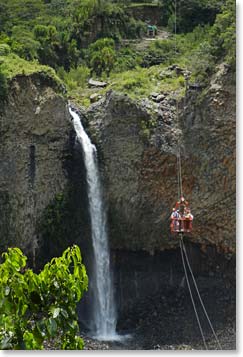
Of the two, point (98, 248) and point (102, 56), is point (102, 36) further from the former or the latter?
point (98, 248)

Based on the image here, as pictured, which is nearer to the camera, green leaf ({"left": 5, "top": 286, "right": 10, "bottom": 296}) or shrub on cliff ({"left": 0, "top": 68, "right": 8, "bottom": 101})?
green leaf ({"left": 5, "top": 286, "right": 10, "bottom": 296})

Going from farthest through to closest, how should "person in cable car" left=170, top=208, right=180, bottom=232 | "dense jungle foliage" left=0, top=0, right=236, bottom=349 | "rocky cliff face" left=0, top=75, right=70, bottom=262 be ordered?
"dense jungle foliage" left=0, top=0, right=236, bottom=349
"rocky cliff face" left=0, top=75, right=70, bottom=262
"person in cable car" left=170, top=208, right=180, bottom=232

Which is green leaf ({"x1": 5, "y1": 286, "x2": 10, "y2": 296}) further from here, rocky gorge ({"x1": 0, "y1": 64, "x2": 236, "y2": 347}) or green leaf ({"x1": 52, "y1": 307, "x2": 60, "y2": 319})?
rocky gorge ({"x1": 0, "y1": 64, "x2": 236, "y2": 347})

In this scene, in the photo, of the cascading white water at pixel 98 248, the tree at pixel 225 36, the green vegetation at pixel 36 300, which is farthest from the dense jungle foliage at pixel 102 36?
the green vegetation at pixel 36 300

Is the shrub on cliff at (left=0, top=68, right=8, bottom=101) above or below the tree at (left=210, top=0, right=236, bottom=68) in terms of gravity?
below

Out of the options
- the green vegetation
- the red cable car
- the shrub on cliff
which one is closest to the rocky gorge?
the shrub on cliff

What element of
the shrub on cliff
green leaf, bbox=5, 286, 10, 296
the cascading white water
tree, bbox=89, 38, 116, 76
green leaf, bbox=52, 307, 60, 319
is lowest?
the cascading white water

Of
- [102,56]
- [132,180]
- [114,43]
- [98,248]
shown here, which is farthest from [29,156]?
[114,43]
